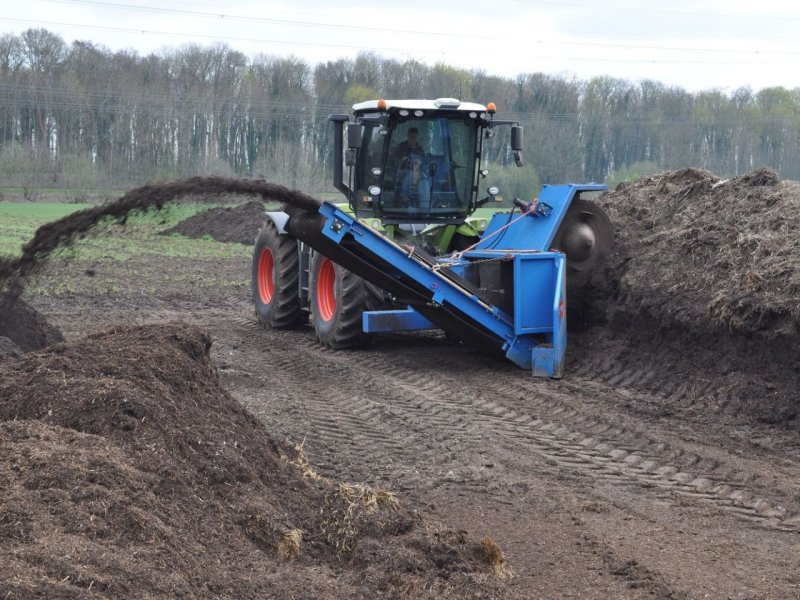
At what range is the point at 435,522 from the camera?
496cm

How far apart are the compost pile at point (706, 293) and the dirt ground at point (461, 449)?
0.02 metres

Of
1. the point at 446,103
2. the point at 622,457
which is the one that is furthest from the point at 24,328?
the point at 622,457

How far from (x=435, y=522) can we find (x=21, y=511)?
202 centimetres

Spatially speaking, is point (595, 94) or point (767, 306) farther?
point (595, 94)

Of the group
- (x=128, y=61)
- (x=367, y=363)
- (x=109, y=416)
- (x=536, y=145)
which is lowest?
(x=367, y=363)

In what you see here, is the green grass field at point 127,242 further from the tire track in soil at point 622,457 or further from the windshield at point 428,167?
the tire track in soil at point 622,457

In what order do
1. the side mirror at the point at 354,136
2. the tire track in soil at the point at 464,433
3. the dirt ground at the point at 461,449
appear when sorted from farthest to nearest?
the side mirror at the point at 354,136 → the tire track in soil at the point at 464,433 → the dirt ground at the point at 461,449

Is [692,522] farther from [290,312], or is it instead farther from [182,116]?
[182,116]

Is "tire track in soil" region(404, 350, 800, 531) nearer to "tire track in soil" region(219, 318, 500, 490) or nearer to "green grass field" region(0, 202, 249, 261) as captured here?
"tire track in soil" region(219, 318, 500, 490)

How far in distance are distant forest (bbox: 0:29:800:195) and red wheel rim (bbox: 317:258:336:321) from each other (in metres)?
23.7

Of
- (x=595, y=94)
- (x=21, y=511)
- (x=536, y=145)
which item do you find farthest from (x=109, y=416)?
(x=595, y=94)

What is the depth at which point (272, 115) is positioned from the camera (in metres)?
40.1

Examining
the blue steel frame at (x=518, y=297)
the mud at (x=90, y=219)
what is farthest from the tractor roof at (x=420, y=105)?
the mud at (x=90, y=219)

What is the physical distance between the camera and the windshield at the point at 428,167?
33.9 feet
